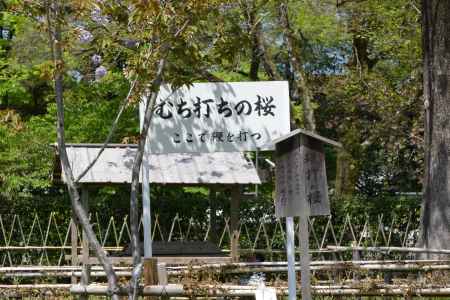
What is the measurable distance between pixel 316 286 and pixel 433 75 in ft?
15.2

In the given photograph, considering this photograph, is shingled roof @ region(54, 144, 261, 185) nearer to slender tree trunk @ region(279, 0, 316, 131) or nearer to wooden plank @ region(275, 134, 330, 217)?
slender tree trunk @ region(279, 0, 316, 131)

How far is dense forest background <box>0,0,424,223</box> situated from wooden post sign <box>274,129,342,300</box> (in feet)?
15.3

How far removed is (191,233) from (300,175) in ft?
26.3

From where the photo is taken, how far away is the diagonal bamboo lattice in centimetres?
1497

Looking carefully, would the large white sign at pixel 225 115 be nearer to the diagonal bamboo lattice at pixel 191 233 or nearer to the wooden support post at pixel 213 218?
the wooden support post at pixel 213 218

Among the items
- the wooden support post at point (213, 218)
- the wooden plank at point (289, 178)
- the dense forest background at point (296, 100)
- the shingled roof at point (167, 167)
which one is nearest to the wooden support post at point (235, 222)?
the shingled roof at point (167, 167)

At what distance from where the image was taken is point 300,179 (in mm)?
7754

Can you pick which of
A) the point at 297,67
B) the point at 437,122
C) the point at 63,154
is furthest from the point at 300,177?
the point at 297,67

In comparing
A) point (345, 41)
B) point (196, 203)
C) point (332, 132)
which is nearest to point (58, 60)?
point (196, 203)

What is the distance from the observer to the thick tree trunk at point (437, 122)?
11867 millimetres

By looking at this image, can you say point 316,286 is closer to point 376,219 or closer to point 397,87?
point 376,219

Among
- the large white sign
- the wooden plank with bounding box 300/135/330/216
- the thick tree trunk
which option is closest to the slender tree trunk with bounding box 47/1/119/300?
the wooden plank with bounding box 300/135/330/216

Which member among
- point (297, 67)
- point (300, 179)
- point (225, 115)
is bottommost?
point (300, 179)

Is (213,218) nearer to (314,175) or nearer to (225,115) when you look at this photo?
(225,115)
